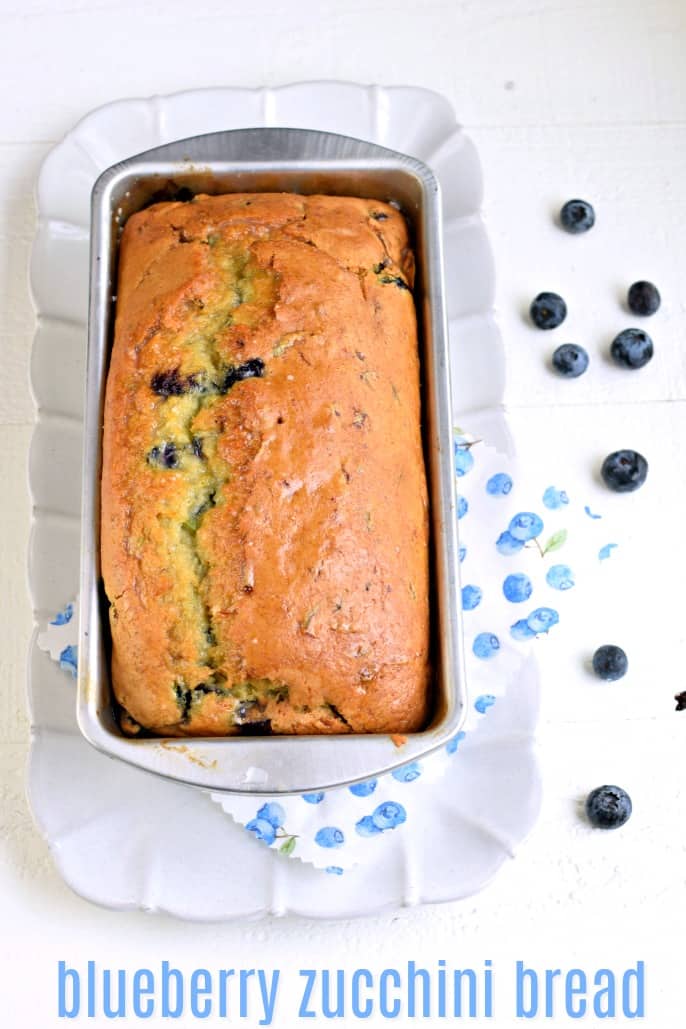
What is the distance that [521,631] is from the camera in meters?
1.94

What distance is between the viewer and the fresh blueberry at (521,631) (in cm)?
193

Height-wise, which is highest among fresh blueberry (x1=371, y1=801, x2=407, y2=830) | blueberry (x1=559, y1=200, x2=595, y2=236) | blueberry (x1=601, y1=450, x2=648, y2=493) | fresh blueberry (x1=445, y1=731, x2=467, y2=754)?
blueberry (x1=559, y1=200, x2=595, y2=236)

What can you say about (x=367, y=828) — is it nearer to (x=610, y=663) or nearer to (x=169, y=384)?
(x=610, y=663)

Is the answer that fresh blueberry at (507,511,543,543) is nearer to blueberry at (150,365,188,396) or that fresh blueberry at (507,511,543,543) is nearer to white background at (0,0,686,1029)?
white background at (0,0,686,1029)

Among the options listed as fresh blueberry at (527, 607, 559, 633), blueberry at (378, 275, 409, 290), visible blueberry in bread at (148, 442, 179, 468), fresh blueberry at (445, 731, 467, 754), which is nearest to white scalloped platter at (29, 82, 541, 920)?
fresh blueberry at (445, 731, 467, 754)

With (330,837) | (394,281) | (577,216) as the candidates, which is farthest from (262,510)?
(577,216)

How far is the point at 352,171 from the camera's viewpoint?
1.86 meters

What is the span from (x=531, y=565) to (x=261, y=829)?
0.66 m

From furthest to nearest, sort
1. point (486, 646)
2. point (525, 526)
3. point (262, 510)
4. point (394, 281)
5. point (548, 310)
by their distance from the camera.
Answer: point (548, 310) < point (525, 526) < point (486, 646) < point (394, 281) < point (262, 510)

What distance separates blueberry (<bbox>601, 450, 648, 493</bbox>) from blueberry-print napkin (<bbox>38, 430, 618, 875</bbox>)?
0.21 feet

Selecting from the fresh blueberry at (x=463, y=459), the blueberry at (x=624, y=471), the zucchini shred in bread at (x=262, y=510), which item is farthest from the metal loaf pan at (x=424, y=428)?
the blueberry at (x=624, y=471)

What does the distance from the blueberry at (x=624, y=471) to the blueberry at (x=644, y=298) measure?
286 mm

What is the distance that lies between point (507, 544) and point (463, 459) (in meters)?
0.17

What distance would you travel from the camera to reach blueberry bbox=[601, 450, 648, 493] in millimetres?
2039
